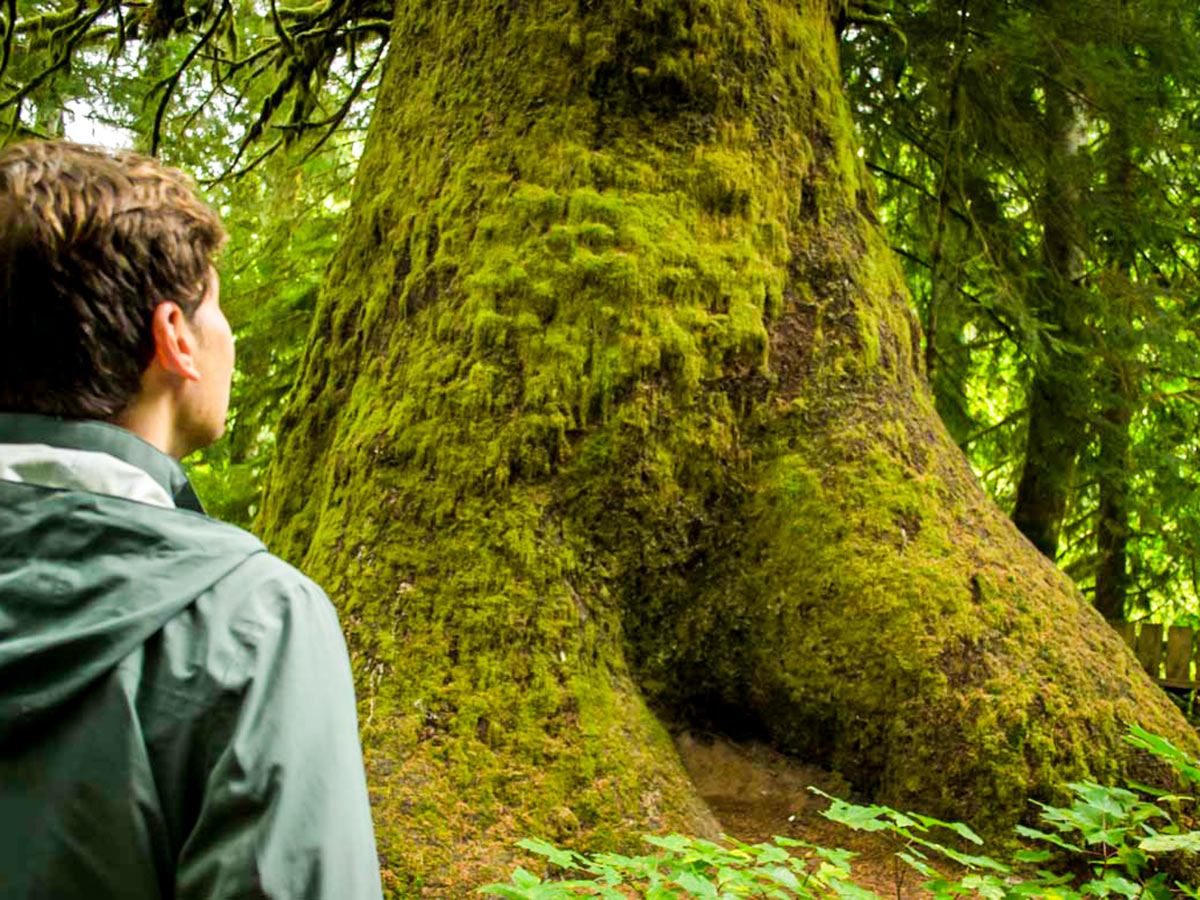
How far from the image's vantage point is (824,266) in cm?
425

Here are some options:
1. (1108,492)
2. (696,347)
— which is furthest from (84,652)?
(1108,492)

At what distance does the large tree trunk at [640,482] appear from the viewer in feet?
10.9

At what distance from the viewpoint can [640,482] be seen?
368 cm

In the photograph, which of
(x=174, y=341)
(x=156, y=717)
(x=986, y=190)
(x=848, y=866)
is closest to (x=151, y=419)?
(x=174, y=341)

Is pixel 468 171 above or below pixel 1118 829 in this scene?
above

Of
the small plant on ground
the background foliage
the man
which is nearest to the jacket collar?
the man

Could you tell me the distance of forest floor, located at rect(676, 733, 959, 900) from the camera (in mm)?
3514

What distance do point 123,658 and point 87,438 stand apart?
269mm

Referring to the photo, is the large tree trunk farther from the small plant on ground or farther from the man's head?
the man's head

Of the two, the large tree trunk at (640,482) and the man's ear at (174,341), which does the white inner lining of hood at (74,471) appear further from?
the large tree trunk at (640,482)

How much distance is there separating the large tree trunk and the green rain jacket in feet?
6.43

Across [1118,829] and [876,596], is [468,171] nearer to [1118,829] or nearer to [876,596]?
[876,596]

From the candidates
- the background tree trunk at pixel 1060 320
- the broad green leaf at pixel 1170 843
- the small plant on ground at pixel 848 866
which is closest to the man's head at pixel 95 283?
the small plant on ground at pixel 848 866

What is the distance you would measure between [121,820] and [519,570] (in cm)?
241
